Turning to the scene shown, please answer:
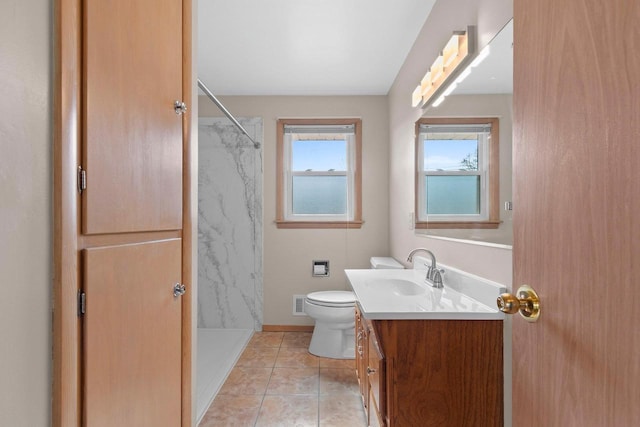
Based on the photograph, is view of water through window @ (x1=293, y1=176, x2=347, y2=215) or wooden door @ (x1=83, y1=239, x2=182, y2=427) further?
view of water through window @ (x1=293, y1=176, x2=347, y2=215)

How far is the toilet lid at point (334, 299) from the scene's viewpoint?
8.93 ft

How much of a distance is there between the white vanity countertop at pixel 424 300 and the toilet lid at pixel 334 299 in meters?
0.68

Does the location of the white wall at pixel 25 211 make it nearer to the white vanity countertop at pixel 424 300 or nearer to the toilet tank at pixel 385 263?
the white vanity countertop at pixel 424 300

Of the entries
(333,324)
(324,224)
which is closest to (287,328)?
(333,324)

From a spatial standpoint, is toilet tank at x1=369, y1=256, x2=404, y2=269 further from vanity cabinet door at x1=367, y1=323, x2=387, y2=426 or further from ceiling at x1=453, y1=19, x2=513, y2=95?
ceiling at x1=453, y1=19, x2=513, y2=95

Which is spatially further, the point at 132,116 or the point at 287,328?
the point at 287,328

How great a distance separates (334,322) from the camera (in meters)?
2.77

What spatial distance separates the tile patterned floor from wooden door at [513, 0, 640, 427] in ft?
5.10

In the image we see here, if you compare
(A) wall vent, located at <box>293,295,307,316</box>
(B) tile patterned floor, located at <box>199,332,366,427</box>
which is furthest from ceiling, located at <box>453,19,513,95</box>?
(A) wall vent, located at <box>293,295,307,316</box>

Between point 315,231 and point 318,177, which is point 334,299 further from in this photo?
point 318,177

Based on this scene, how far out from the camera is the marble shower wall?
3.52 metres

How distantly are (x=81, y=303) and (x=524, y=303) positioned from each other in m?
0.96

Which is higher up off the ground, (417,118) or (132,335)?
(417,118)

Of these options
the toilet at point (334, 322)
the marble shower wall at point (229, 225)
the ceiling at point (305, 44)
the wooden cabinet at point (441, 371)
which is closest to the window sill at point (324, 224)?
the marble shower wall at point (229, 225)
